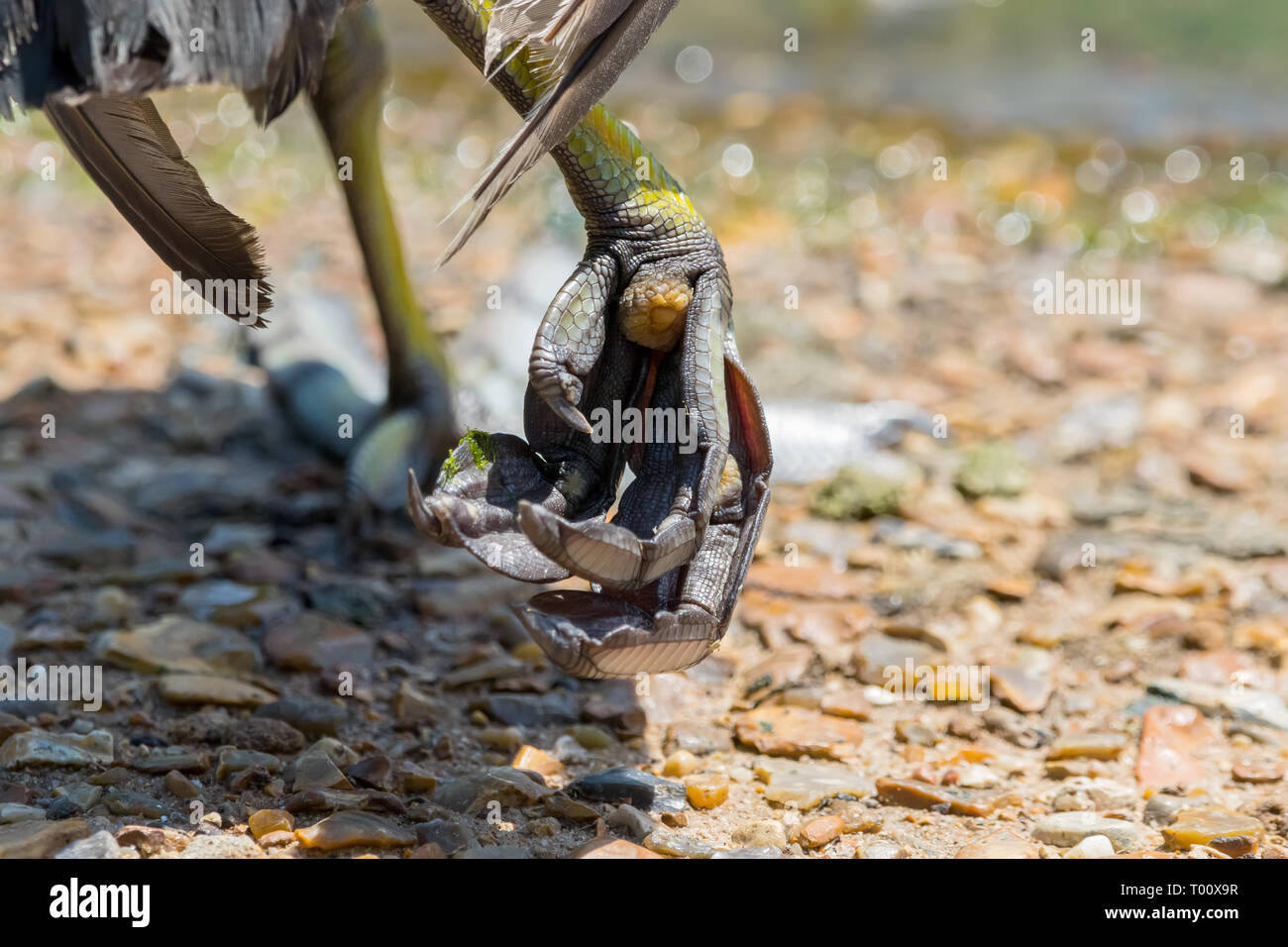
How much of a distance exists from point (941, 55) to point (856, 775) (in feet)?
28.8

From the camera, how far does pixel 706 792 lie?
2.56m

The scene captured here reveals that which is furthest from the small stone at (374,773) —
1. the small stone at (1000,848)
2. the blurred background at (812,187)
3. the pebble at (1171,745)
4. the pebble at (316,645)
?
the blurred background at (812,187)

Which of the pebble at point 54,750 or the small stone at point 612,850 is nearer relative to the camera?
the small stone at point 612,850

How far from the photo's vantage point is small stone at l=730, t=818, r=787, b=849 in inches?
95.3

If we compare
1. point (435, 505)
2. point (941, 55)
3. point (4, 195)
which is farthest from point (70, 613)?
point (941, 55)

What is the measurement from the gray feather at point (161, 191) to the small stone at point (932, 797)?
1.54 metres

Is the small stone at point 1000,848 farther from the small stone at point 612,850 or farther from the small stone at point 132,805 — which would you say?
the small stone at point 132,805

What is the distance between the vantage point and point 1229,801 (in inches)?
104

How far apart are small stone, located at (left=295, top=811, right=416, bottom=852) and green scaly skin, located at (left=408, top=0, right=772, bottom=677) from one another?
49 centimetres

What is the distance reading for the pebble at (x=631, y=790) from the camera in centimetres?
254

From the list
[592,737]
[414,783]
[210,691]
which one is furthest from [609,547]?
[210,691]

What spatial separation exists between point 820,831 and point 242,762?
1.10m

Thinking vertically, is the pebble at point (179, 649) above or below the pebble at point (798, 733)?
above

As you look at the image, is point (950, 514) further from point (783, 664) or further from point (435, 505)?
point (435, 505)
